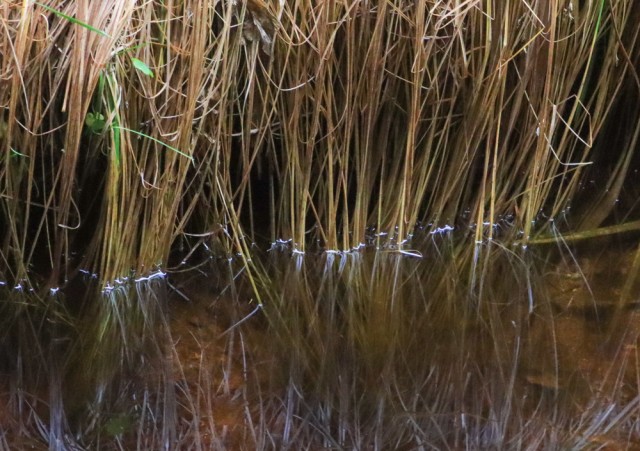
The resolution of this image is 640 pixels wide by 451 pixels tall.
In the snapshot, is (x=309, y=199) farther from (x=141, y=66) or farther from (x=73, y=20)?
(x=73, y=20)

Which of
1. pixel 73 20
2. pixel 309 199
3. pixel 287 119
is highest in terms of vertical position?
pixel 73 20

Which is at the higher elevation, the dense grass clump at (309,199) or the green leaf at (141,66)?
the green leaf at (141,66)

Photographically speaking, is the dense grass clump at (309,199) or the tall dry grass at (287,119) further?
the tall dry grass at (287,119)

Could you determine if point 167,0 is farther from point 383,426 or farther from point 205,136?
point 383,426

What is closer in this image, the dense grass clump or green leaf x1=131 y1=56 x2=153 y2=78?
the dense grass clump

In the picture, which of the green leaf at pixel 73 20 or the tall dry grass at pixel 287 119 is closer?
the green leaf at pixel 73 20

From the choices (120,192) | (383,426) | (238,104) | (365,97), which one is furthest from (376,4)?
(383,426)

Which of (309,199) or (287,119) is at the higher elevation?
(287,119)

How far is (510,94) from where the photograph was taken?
165cm

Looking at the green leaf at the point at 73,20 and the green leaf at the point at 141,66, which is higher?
the green leaf at the point at 73,20

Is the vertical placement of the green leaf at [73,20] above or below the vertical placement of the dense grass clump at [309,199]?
above

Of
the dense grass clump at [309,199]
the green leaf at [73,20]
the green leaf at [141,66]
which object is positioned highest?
the green leaf at [73,20]

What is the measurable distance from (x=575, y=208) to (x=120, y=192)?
1004 mm

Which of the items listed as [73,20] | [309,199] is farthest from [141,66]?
[309,199]
